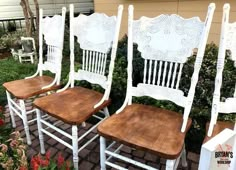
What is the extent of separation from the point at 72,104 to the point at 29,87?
2.09ft

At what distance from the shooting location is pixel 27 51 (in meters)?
4.61

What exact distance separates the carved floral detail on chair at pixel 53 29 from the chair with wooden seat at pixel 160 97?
842 millimetres

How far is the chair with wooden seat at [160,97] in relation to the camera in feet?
4.34

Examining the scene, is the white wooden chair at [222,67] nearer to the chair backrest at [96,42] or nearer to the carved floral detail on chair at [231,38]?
the carved floral detail on chair at [231,38]

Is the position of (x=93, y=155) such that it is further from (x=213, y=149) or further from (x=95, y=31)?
(x=213, y=149)

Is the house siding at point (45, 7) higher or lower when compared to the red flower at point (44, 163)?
higher

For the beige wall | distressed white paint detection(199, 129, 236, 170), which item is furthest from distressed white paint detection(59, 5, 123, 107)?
the beige wall

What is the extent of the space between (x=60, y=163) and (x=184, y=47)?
1130mm

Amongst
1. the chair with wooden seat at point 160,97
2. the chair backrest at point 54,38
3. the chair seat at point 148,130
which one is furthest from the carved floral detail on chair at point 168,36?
the chair backrest at point 54,38

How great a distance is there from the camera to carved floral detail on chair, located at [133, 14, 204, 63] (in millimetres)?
1470

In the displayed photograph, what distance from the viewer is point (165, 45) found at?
1.60 metres

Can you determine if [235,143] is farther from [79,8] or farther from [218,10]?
[79,8]

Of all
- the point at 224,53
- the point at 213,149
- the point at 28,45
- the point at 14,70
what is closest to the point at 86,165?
the point at 224,53

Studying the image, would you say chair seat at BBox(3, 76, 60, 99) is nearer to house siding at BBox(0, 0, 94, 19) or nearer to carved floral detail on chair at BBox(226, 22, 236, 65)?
carved floral detail on chair at BBox(226, 22, 236, 65)
